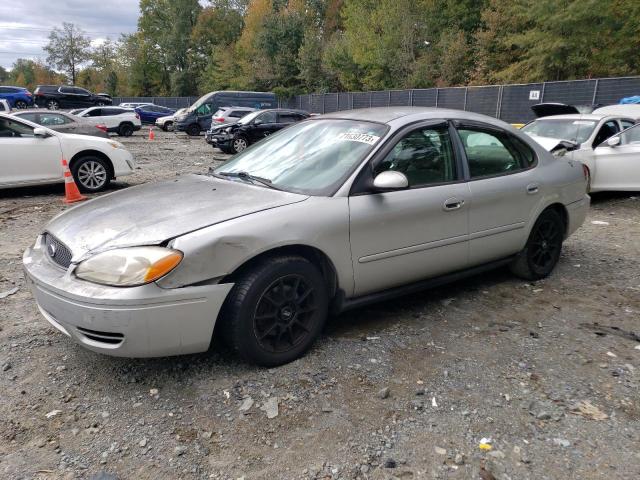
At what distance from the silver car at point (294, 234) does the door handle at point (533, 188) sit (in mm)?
16

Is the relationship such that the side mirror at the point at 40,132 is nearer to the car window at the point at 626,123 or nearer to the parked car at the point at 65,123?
the parked car at the point at 65,123

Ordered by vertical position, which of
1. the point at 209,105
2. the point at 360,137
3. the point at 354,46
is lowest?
the point at 209,105

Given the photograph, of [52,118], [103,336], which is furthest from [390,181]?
[52,118]

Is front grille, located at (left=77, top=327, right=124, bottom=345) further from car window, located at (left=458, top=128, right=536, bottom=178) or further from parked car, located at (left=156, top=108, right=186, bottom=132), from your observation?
parked car, located at (left=156, top=108, right=186, bottom=132)

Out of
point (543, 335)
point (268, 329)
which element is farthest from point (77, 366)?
point (543, 335)

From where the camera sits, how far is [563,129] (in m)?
8.98

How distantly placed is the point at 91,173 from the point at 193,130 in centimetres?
1887

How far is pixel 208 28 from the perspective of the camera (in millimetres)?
66375

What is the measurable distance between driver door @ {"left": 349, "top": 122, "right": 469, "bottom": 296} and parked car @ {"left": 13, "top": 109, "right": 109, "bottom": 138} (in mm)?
10414

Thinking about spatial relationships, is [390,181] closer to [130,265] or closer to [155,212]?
[155,212]

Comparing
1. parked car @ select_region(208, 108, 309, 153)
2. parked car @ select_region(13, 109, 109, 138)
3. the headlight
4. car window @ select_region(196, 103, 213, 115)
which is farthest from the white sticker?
car window @ select_region(196, 103, 213, 115)

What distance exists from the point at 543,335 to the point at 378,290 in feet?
4.05

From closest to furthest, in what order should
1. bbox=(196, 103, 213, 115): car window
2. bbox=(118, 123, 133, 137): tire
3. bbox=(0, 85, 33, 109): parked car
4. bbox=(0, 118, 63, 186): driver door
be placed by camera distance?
bbox=(0, 118, 63, 186): driver door → bbox=(118, 123, 133, 137): tire → bbox=(196, 103, 213, 115): car window → bbox=(0, 85, 33, 109): parked car

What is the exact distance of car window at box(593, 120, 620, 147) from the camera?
28.2ft
